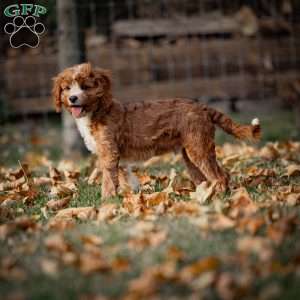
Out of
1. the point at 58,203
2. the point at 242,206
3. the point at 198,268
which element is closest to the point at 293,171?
the point at 242,206

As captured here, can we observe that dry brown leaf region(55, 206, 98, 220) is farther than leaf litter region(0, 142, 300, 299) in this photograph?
Yes

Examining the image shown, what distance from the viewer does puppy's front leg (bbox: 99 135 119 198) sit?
5.37m

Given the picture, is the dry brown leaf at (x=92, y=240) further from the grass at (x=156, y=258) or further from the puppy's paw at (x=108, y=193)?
the puppy's paw at (x=108, y=193)

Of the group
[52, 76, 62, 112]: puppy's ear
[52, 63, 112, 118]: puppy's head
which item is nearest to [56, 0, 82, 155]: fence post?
[52, 76, 62, 112]: puppy's ear

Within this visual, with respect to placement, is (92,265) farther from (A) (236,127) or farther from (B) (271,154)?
(B) (271,154)

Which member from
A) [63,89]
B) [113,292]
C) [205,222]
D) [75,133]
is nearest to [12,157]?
[75,133]

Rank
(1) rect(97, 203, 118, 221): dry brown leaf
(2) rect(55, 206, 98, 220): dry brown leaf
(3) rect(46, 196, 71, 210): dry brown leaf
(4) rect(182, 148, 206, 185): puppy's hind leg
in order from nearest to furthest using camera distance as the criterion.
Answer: (1) rect(97, 203, 118, 221): dry brown leaf
(2) rect(55, 206, 98, 220): dry brown leaf
(3) rect(46, 196, 71, 210): dry brown leaf
(4) rect(182, 148, 206, 185): puppy's hind leg

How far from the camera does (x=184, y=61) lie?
429 inches

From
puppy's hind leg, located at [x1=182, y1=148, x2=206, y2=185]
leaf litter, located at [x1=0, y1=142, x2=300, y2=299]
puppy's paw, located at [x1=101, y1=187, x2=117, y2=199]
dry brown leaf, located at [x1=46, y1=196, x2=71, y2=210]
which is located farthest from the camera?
puppy's hind leg, located at [x1=182, y1=148, x2=206, y2=185]

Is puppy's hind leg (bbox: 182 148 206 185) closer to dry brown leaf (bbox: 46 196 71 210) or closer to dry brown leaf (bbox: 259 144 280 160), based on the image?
dry brown leaf (bbox: 46 196 71 210)

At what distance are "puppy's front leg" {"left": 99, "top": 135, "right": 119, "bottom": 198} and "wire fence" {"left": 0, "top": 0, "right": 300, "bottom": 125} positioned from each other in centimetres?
525

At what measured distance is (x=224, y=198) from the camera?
495 cm

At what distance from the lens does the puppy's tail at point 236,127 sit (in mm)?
5469

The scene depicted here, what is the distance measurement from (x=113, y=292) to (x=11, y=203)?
2.35 m
